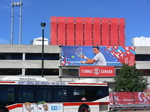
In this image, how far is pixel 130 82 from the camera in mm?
40438

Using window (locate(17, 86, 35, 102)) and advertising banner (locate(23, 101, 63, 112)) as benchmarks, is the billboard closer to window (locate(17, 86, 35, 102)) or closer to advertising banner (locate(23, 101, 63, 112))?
advertising banner (locate(23, 101, 63, 112))

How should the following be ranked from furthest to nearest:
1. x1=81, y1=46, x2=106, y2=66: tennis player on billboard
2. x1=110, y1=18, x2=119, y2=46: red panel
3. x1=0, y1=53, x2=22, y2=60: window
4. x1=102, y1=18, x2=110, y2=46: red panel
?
x1=110, y1=18, x2=119, y2=46: red panel → x1=102, y1=18, x2=110, y2=46: red panel → x1=0, y1=53, x2=22, y2=60: window → x1=81, y1=46, x2=106, y2=66: tennis player on billboard

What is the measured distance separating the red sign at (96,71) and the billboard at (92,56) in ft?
1.91

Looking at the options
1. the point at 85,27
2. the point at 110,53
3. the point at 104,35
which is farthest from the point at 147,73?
the point at 85,27

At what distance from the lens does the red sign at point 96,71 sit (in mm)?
49562

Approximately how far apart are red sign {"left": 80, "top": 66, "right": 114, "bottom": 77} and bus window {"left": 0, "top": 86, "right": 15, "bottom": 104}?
31823 mm

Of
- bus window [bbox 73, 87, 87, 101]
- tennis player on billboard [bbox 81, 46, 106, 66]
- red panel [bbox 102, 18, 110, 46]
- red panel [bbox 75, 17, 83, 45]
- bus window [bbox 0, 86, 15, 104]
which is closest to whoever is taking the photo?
bus window [bbox 0, 86, 15, 104]

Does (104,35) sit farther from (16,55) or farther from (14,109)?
(14,109)

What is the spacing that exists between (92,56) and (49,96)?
103 ft

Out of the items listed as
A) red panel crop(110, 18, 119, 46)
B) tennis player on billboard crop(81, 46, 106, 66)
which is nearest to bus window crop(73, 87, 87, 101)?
tennis player on billboard crop(81, 46, 106, 66)

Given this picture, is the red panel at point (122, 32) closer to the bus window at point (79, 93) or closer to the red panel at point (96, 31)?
the red panel at point (96, 31)

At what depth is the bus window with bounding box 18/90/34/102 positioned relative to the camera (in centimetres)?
1825

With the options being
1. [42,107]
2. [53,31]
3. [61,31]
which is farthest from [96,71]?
[42,107]

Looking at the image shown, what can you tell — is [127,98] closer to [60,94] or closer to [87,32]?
[60,94]
